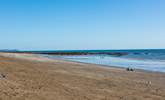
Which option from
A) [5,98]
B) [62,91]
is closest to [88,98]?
[62,91]

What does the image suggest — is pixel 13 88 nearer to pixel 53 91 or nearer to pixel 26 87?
pixel 26 87

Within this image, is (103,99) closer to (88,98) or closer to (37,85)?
(88,98)

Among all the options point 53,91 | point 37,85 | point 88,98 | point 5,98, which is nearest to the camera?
point 5,98

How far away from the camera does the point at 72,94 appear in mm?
10953

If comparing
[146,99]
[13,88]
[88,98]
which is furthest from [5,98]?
[146,99]

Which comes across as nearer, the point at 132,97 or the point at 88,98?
the point at 88,98

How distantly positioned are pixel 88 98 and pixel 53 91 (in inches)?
62.7

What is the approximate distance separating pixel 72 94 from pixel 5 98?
9.30 feet

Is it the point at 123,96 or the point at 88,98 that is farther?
the point at 123,96

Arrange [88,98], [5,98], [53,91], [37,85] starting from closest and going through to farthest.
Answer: [5,98]
[88,98]
[53,91]
[37,85]

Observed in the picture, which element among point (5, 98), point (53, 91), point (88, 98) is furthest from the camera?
point (53, 91)

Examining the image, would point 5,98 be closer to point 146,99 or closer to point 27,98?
point 27,98

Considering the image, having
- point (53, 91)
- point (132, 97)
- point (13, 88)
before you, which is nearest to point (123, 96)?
point (132, 97)

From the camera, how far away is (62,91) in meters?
11.4
